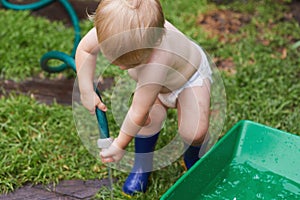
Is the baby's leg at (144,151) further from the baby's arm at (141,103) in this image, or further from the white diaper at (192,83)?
the baby's arm at (141,103)

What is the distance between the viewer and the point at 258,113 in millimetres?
2775

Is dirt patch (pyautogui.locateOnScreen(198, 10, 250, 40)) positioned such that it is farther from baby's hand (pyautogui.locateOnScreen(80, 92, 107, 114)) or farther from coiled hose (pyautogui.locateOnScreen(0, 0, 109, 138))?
baby's hand (pyautogui.locateOnScreen(80, 92, 107, 114))

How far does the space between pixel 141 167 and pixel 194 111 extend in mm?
428

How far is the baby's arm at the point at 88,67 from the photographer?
2.01m

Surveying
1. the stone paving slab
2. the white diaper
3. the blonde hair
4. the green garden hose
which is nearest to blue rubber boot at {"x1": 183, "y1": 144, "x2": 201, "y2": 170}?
the white diaper

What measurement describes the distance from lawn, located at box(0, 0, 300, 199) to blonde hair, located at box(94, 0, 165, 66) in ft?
2.66

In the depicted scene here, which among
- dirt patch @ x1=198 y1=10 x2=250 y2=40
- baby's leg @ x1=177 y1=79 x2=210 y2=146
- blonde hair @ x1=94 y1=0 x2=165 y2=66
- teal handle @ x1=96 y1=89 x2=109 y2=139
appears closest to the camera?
blonde hair @ x1=94 y1=0 x2=165 y2=66

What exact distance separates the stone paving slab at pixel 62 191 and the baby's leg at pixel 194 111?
0.51 m

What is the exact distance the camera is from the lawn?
2.41 meters

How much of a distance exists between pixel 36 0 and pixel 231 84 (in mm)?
1696

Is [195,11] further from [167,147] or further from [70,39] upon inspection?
[167,147]

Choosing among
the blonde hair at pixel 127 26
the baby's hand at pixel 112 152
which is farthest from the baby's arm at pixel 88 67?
the blonde hair at pixel 127 26

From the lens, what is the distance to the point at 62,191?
7.63 feet

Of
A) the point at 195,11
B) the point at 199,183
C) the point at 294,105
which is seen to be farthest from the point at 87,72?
the point at 195,11
